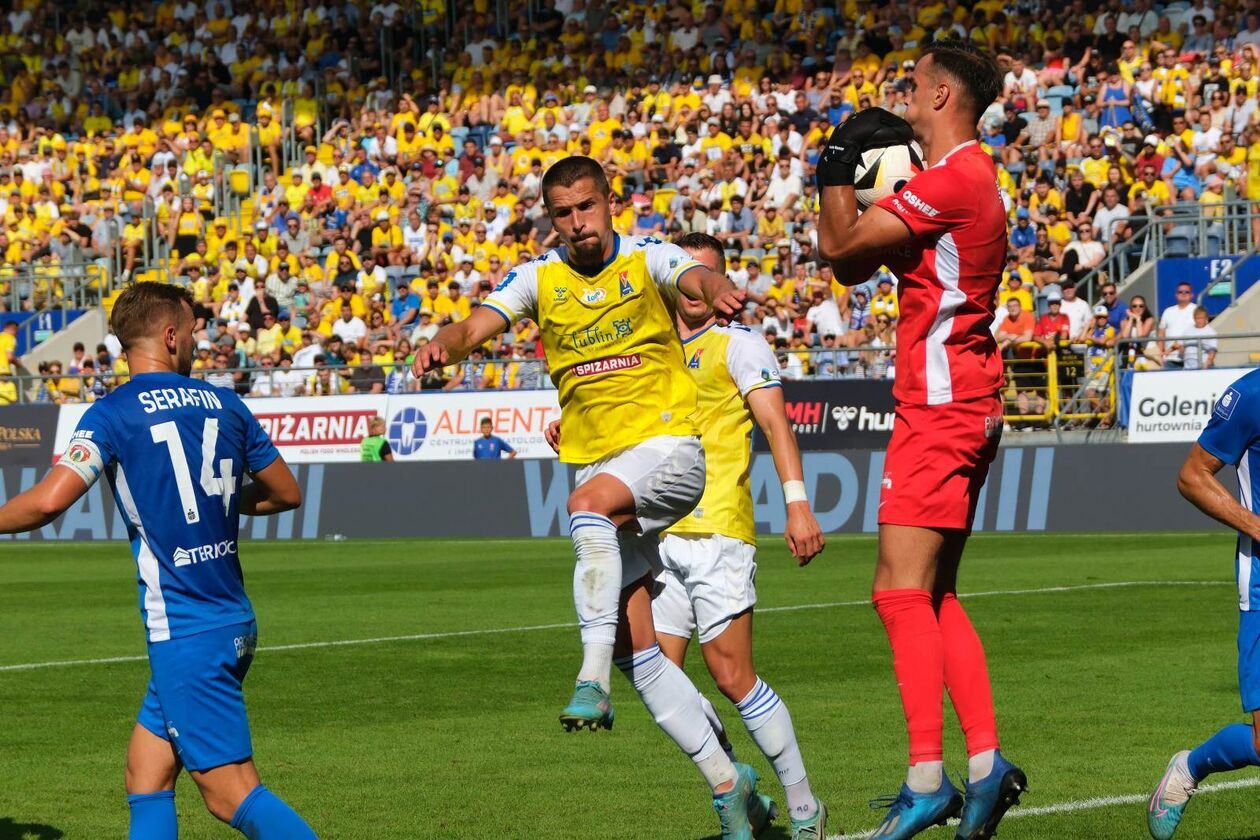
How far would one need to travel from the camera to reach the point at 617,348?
268 inches

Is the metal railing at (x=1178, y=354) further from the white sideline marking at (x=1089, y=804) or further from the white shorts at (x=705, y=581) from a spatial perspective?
the white shorts at (x=705, y=581)

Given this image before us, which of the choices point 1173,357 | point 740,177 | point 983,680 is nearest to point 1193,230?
point 1173,357

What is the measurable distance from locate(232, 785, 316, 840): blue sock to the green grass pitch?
175 cm

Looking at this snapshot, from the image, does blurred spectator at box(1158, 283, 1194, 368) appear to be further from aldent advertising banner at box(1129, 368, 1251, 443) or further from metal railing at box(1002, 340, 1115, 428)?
aldent advertising banner at box(1129, 368, 1251, 443)

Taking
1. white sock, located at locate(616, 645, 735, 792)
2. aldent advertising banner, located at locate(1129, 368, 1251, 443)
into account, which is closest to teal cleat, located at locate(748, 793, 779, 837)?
white sock, located at locate(616, 645, 735, 792)

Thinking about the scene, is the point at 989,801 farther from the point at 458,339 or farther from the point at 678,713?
the point at 458,339

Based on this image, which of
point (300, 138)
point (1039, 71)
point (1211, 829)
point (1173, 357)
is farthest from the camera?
point (300, 138)

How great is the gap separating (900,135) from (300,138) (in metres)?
35.1

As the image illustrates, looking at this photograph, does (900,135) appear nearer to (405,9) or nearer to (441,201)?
(441,201)

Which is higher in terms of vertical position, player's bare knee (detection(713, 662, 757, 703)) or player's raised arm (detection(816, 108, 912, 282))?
player's raised arm (detection(816, 108, 912, 282))

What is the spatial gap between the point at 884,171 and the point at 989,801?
2095mm

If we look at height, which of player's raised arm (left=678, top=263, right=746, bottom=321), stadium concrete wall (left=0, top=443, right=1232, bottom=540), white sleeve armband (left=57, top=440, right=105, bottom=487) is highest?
player's raised arm (left=678, top=263, right=746, bottom=321)

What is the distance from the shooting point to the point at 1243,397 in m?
6.20

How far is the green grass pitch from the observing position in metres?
7.78
